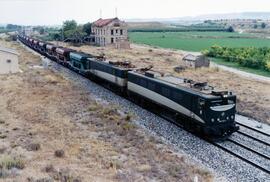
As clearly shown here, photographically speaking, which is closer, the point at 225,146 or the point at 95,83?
the point at 225,146

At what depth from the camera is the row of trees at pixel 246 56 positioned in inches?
2371

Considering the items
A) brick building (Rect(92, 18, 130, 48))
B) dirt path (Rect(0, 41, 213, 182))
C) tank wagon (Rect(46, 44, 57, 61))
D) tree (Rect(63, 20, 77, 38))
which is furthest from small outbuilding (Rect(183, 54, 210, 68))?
tree (Rect(63, 20, 77, 38))

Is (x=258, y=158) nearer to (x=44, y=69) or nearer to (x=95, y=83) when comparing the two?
(x=95, y=83)

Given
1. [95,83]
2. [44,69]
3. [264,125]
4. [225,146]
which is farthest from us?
[44,69]

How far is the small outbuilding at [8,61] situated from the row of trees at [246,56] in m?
38.1

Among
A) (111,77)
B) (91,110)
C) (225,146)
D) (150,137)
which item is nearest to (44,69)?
(111,77)

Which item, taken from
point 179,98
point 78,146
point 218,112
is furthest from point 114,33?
point 78,146

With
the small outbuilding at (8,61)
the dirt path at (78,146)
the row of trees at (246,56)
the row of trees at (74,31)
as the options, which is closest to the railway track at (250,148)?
the dirt path at (78,146)

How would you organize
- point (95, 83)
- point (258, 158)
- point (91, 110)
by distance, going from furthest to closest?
point (95, 83)
point (91, 110)
point (258, 158)

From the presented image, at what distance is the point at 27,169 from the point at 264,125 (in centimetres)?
1734

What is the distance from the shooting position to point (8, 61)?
52.0 m

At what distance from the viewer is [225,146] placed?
21.6 meters

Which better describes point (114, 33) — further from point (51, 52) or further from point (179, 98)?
point (179, 98)

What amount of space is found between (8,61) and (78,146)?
35.0 m
